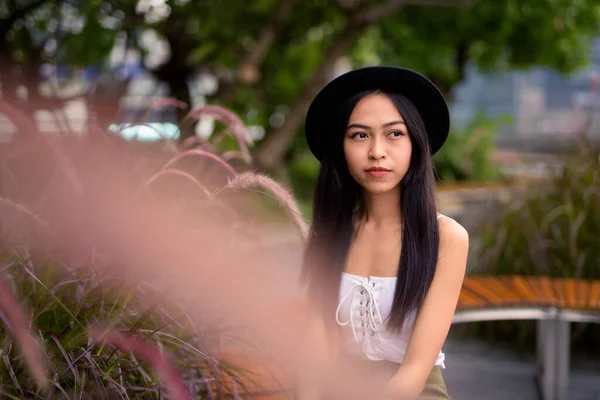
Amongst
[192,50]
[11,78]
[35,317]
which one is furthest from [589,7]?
[35,317]

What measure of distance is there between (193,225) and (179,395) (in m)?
1.32

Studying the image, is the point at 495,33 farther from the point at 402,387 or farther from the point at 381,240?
the point at 402,387

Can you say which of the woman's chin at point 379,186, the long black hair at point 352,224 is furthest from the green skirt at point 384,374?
the woman's chin at point 379,186

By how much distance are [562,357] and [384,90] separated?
2.55 metres

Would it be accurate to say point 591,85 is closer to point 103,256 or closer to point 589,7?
point 103,256

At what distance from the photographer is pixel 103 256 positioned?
7.25ft

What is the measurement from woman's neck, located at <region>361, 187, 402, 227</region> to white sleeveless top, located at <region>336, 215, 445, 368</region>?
16cm

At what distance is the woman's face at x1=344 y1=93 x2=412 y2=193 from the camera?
2.04 m

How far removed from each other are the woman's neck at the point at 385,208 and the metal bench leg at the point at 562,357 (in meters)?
2.24

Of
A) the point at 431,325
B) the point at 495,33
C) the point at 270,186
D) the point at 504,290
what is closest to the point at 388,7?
the point at 495,33

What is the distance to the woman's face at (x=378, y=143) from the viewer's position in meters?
2.04

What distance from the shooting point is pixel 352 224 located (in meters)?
2.19

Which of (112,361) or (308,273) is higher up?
(308,273)

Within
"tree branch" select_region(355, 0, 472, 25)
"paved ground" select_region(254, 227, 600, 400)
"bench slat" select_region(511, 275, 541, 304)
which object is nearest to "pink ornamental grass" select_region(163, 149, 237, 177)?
"paved ground" select_region(254, 227, 600, 400)
